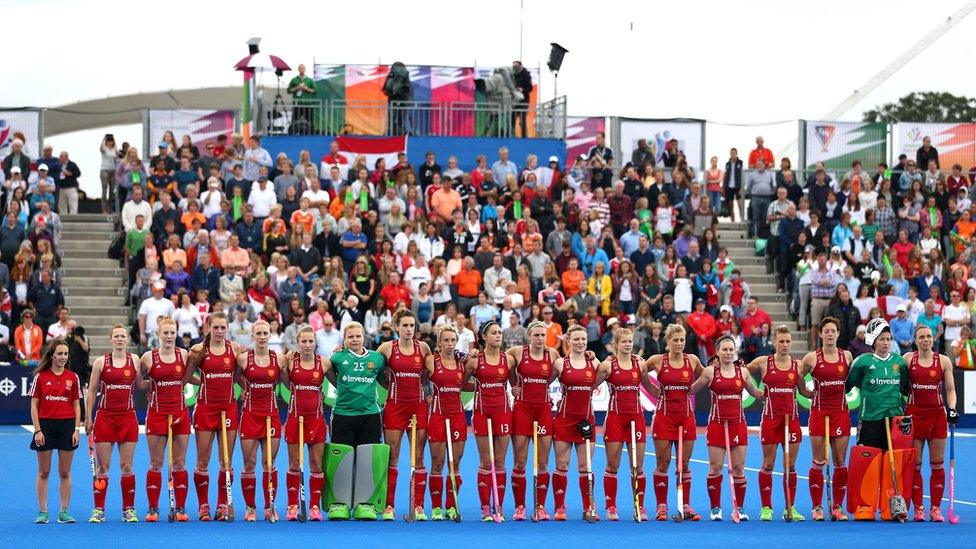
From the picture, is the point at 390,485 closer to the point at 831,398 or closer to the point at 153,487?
the point at 153,487

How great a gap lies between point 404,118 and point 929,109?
102 feet

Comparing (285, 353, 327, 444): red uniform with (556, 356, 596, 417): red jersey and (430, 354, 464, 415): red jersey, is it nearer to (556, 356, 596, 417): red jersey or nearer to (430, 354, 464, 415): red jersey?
(430, 354, 464, 415): red jersey

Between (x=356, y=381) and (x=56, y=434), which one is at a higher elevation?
(x=356, y=381)

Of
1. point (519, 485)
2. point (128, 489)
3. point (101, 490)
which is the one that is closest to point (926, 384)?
point (519, 485)

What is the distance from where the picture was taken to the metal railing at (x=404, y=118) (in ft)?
106

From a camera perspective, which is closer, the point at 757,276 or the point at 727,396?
the point at 727,396

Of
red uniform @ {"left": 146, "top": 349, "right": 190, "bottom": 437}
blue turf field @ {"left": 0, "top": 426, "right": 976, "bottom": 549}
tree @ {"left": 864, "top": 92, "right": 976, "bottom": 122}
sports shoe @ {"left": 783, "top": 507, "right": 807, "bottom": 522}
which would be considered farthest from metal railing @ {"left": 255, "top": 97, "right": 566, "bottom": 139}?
tree @ {"left": 864, "top": 92, "right": 976, "bottom": 122}

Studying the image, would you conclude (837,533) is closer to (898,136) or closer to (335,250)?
(335,250)

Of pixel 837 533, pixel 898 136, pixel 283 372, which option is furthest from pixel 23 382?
pixel 898 136

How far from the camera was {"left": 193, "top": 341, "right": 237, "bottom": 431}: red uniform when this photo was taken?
53.1 feet

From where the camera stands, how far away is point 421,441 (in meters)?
16.4

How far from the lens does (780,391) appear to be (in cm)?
1667

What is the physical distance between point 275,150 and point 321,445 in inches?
654

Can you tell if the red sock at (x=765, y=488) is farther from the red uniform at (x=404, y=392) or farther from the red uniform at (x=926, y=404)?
the red uniform at (x=404, y=392)
